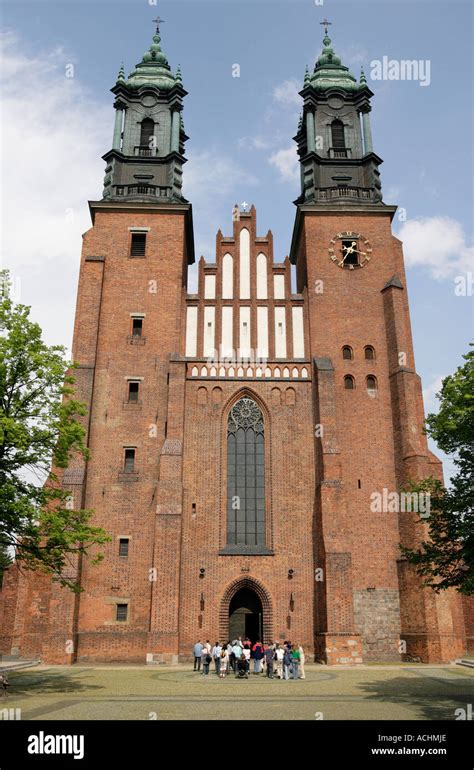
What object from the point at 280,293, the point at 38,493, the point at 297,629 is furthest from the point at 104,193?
the point at 297,629

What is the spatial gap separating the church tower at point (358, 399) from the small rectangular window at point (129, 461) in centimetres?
784

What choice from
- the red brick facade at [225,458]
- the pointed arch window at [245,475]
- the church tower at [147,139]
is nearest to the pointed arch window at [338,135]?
the red brick facade at [225,458]

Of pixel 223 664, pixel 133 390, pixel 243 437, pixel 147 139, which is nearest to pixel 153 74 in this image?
pixel 147 139

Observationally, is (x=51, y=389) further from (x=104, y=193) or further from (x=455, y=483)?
(x=104, y=193)

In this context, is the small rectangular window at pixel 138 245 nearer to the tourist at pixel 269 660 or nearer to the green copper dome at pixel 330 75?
the green copper dome at pixel 330 75

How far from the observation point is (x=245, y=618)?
25.2m

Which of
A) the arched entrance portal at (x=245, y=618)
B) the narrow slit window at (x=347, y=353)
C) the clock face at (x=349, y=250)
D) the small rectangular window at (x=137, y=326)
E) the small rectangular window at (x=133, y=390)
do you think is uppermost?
the clock face at (x=349, y=250)

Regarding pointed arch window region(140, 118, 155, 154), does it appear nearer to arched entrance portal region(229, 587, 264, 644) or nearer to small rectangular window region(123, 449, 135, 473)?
small rectangular window region(123, 449, 135, 473)

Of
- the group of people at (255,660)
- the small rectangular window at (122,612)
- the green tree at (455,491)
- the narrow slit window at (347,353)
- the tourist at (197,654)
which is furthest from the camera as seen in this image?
the narrow slit window at (347,353)

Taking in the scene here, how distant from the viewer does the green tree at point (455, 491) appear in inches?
545

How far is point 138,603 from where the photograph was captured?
79.0 ft

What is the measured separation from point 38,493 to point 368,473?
→ 49.8ft

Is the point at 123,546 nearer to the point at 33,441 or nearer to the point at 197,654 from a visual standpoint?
the point at 197,654

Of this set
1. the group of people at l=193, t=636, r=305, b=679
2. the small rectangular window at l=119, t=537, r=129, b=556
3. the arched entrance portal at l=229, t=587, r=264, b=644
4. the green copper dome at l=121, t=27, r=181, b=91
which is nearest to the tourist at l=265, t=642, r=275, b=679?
the group of people at l=193, t=636, r=305, b=679
